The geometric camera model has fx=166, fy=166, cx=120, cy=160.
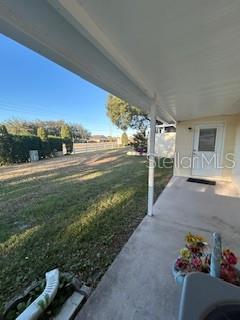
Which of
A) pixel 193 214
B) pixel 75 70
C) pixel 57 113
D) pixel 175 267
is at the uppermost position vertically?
pixel 57 113

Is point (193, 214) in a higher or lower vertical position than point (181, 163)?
lower

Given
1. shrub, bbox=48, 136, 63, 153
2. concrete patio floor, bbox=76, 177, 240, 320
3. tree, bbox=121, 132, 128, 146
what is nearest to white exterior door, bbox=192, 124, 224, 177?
concrete patio floor, bbox=76, 177, 240, 320

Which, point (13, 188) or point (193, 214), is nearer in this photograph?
point (193, 214)

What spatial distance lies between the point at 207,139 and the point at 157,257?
16.9 ft

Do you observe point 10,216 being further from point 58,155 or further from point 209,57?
point 58,155

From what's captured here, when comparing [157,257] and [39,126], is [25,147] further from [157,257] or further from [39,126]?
[39,126]

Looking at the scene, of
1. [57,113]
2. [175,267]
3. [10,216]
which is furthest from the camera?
[57,113]

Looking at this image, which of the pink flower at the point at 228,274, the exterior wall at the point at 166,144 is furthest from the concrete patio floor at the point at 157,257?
the exterior wall at the point at 166,144

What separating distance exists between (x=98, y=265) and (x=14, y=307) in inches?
34.2

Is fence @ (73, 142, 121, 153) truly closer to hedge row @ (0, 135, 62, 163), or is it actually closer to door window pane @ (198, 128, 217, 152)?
hedge row @ (0, 135, 62, 163)

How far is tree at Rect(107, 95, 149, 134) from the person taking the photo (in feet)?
46.3

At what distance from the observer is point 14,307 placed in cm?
147

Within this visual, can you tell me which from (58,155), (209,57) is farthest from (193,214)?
(58,155)

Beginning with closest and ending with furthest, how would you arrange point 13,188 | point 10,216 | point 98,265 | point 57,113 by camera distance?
point 98,265 < point 10,216 < point 13,188 < point 57,113
